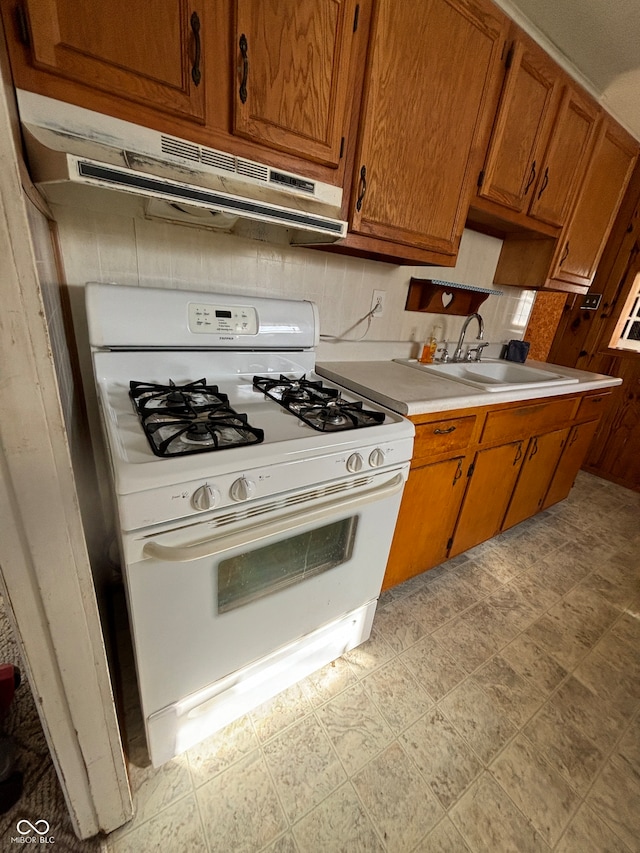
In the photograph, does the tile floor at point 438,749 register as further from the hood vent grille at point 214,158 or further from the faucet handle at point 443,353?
the hood vent grille at point 214,158

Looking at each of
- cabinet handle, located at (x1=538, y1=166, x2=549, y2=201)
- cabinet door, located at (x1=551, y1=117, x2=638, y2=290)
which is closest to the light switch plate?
cabinet door, located at (x1=551, y1=117, x2=638, y2=290)

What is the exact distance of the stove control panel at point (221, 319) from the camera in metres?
1.13

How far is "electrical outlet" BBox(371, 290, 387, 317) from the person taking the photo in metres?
1.67

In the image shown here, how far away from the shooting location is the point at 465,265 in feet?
6.49

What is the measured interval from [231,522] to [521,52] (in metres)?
1.97

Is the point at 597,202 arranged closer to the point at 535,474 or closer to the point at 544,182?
the point at 544,182

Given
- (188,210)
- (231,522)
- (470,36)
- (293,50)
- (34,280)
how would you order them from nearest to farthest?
(34,280) → (231,522) → (293,50) → (188,210) → (470,36)

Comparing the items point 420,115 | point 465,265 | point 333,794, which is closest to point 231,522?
point 333,794

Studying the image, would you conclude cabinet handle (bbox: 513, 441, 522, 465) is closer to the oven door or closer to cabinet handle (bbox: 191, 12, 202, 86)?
the oven door

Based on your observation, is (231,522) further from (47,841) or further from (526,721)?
(526,721)

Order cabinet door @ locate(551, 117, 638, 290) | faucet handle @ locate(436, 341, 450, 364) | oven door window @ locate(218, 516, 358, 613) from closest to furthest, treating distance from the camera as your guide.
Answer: oven door window @ locate(218, 516, 358, 613)
cabinet door @ locate(551, 117, 638, 290)
faucet handle @ locate(436, 341, 450, 364)

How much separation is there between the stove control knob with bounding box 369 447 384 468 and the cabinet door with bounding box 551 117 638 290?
177cm

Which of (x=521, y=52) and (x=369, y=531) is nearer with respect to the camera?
(x=369, y=531)

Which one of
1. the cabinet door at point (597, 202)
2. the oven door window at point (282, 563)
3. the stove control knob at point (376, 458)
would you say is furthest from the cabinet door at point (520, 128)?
the oven door window at point (282, 563)
